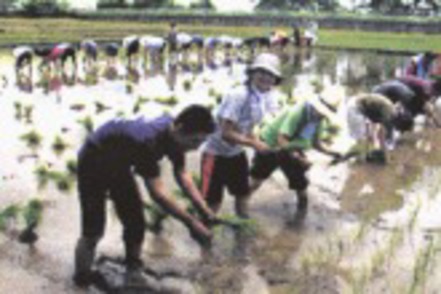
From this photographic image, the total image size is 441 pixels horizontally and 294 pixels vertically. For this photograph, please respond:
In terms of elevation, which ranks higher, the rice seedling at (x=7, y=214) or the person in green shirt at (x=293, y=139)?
the person in green shirt at (x=293, y=139)

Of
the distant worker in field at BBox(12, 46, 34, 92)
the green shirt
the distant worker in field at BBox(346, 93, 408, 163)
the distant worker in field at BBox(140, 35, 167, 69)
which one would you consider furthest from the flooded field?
the distant worker in field at BBox(140, 35, 167, 69)

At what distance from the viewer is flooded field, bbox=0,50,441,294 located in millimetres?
5191

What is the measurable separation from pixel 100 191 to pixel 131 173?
0.23m

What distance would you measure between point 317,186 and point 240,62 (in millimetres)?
17122

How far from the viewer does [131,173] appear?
4.59 metres

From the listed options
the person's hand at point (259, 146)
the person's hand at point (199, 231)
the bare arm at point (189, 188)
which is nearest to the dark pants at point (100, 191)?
the bare arm at point (189, 188)

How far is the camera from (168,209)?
426 centimetres

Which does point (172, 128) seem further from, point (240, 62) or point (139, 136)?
point (240, 62)

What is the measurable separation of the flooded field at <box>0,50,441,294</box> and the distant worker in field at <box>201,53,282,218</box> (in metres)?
0.41

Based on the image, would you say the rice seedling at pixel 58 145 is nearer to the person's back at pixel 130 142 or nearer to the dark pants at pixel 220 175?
the dark pants at pixel 220 175

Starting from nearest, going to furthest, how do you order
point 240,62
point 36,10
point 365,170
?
point 365,170 → point 240,62 → point 36,10

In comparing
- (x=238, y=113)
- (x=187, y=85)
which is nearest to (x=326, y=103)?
(x=238, y=113)

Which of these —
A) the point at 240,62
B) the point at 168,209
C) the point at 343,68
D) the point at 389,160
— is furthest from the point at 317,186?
the point at 240,62

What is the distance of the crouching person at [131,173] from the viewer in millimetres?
4094
